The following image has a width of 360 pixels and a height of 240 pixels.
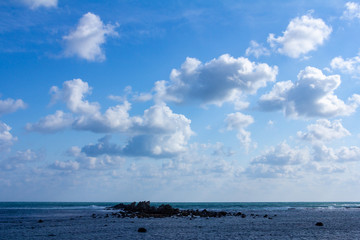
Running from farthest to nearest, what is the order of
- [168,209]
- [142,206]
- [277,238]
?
1. [142,206]
2. [168,209]
3. [277,238]

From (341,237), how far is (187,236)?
1907 centimetres

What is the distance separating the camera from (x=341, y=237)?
40625mm

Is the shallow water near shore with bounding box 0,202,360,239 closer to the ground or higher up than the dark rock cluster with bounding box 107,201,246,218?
higher up

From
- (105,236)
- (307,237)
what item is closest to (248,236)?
(307,237)

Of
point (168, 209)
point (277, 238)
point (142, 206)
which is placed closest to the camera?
point (277, 238)

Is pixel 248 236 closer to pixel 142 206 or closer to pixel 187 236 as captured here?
pixel 187 236

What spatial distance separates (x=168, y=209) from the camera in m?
91.7

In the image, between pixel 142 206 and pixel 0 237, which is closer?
pixel 0 237

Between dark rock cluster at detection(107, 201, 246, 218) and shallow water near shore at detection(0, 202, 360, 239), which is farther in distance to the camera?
dark rock cluster at detection(107, 201, 246, 218)

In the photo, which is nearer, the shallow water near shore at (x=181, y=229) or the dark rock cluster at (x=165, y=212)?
the shallow water near shore at (x=181, y=229)

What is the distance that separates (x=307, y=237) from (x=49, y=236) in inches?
1273

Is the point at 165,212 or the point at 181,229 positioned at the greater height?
the point at 181,229

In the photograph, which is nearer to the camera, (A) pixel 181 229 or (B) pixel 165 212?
(A) pixel 181 229

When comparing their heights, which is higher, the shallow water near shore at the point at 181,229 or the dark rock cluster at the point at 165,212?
the shallow water near shore at the point at 181,229
